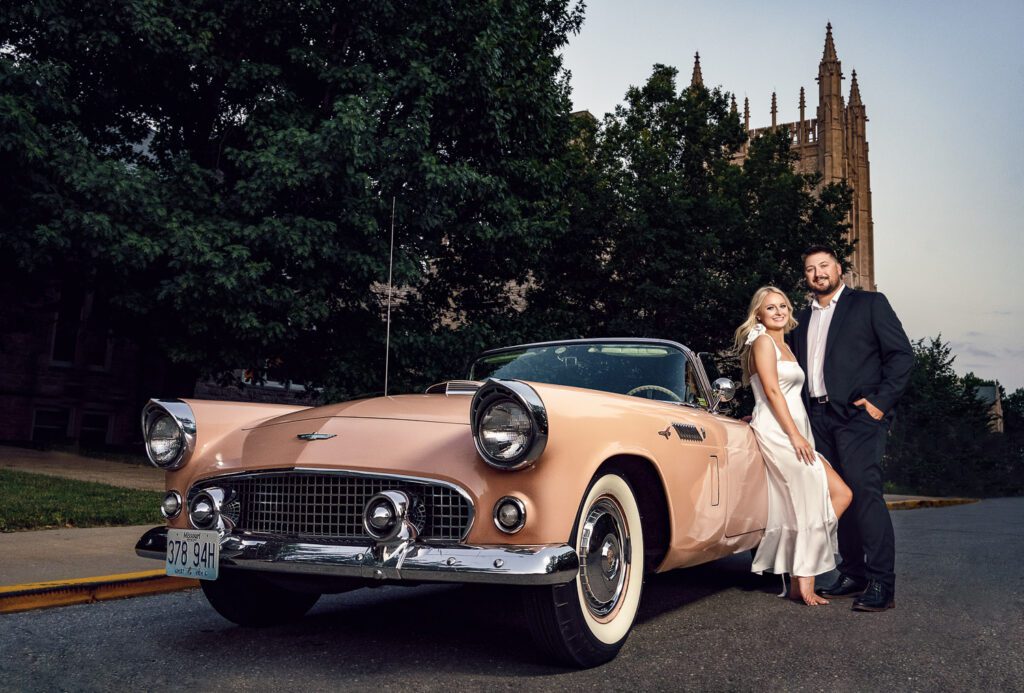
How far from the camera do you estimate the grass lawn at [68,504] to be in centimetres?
775

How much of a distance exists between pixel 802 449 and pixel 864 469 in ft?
1.11

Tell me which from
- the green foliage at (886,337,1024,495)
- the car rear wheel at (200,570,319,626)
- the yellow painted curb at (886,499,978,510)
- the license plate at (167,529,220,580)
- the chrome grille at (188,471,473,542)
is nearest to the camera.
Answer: the chrome grille at (188,471,473,542)

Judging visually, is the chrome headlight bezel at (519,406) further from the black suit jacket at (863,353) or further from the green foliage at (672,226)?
the green foliage at (672,226)

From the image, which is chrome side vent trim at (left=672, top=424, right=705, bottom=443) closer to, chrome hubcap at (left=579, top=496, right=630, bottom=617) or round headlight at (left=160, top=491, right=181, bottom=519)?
chrome hubcap at (left=579, top=496, right=630, bottom=617)

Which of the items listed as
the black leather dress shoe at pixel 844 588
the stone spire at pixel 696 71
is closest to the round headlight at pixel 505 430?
the black leather dress shoe at pixel 844 588

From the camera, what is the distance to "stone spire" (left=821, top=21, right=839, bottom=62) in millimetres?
55169

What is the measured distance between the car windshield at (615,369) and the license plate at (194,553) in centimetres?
195

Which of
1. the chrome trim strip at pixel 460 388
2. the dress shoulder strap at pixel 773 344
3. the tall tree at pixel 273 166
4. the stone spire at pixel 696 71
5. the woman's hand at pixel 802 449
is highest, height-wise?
the stone spire at pixel 696 71

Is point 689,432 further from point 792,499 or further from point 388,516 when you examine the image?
point 388,516

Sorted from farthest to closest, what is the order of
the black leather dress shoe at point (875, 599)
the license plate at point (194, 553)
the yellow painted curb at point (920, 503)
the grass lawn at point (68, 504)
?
the yellow painted curb at point (920, 503)
the grass lawn at point (68, 504)
the black leather dress shoe at point (875, 599)
the license plate at point (194, 553)

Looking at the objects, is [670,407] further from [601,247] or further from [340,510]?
[601,247]

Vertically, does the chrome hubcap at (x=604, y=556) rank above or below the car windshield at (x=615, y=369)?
below

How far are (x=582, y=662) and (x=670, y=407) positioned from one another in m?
1.37

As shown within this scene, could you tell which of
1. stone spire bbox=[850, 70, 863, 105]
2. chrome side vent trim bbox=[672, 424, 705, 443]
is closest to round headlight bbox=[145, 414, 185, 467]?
chrome side vent trim bbox=[672, 424, 705, 443]
